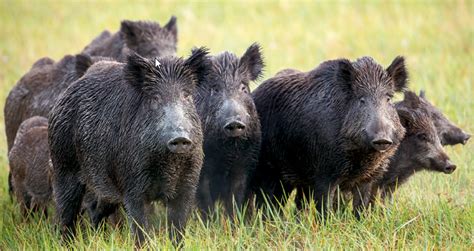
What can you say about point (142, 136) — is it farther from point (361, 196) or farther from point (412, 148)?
point (412, 148)

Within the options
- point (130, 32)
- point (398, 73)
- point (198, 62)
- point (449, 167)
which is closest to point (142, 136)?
point (198, 62)

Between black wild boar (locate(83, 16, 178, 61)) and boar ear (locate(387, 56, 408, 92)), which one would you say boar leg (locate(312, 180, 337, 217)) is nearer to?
boar ear (locate(387, 56, 408, 92))

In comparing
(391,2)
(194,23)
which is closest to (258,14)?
(194,23)

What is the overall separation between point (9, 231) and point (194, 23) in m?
11.0

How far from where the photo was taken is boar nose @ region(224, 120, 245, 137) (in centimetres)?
755

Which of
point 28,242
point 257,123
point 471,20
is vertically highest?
point 471,20

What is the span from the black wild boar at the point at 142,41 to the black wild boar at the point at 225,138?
2.75 m

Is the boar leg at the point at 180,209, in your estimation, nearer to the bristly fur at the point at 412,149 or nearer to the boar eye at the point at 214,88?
the boar eye at the point at 214,88

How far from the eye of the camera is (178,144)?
623 centimetres

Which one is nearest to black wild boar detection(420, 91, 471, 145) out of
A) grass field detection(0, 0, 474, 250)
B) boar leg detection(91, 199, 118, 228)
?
grass field detection(0, 0, 474, 250)

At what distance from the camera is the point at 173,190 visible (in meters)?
6.66

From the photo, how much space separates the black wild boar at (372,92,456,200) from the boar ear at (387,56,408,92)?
0.39 metres

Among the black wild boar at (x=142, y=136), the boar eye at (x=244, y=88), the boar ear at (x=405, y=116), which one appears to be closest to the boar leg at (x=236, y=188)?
the boar eye at (x=244, y=88)

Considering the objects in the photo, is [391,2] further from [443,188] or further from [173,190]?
[173,190]
